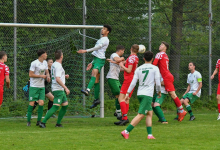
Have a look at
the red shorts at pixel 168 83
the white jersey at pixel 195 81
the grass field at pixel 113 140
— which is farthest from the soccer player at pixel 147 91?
the white jersey at pixel 195 81

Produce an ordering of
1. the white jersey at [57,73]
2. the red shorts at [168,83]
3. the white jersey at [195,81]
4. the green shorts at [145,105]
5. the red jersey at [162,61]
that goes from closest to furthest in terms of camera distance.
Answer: the green shorts at [145,105] → the white jersey at [57,73] → the red jersey at [162,61] → the red shorts at [168,83] → the white jersey at [195,81]

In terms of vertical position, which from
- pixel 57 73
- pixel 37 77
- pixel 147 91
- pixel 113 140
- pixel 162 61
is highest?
pixel 162 61

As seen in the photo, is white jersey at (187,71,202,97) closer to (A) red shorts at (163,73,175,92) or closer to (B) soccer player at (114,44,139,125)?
(A) red shorts at (163,73,175,92)

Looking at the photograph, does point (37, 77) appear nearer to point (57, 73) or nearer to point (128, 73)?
point (57, 73)

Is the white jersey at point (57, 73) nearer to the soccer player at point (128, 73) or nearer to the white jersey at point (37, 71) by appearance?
the white jersey at point (37, 71)

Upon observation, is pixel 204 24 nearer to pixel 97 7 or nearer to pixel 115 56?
pixel 97 7

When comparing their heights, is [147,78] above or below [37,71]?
below

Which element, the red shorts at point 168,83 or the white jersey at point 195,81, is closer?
the red shorts at point 168,83

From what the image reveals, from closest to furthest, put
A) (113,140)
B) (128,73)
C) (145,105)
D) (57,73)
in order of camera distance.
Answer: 1. (113,140)
2. (145,105)
3. (57,73)
4. (128,73)

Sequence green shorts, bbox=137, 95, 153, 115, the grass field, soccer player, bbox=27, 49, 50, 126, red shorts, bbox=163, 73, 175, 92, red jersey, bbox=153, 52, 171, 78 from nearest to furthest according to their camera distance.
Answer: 1. the grass field
2. green shorts, bbox=137, 95, 153, 115
3. soccer player, bbox=27, 49, 50, 126
4. red jersey, bbox=153, 52, 171, 78
5. red shorts, bbox=163, 73, 175, 92

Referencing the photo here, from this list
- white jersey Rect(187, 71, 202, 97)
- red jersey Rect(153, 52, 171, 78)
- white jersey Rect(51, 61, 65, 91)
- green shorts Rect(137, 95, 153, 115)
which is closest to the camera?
green shorts Rect(137, 95, 153, 115)

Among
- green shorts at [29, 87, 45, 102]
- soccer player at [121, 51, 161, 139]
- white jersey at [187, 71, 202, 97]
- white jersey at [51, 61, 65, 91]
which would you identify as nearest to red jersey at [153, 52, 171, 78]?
white jersey at [187, 71, 202, 97]

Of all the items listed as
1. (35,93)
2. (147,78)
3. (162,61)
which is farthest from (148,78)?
(35,93)

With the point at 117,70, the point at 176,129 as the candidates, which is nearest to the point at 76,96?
the point at 117,70
